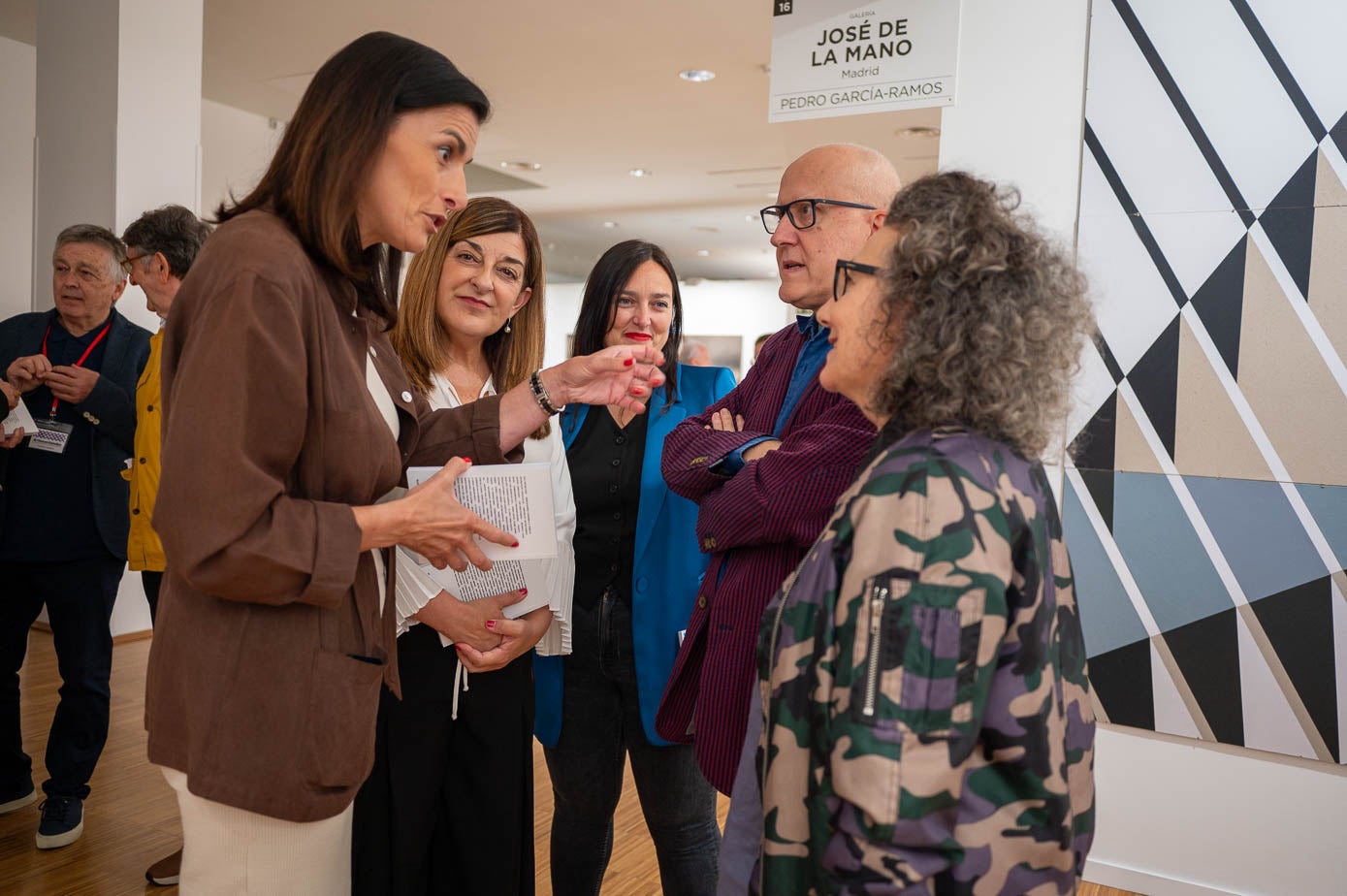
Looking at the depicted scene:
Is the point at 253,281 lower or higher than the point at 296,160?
lower

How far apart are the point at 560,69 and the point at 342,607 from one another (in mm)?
6375

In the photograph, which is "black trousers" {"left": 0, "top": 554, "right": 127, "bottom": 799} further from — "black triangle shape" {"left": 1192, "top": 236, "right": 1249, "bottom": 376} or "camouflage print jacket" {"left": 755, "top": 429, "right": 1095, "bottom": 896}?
"black triangle shape" {"left": 1192, "top": 236, "right": 1249, "bottom": 376}

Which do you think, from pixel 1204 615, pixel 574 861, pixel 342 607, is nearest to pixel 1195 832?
pixel 1204 615

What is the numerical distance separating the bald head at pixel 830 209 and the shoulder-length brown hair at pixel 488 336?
600 mm

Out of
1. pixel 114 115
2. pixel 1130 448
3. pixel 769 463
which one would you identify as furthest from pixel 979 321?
pixel 114 115

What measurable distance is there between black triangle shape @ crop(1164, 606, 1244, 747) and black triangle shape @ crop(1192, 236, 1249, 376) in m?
0.79

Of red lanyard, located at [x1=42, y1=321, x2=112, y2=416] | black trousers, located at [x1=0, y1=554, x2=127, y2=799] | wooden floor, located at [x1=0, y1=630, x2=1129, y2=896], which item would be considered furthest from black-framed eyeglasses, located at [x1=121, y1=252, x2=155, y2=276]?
wooden floor, located at [x1=0, y1=630, x2=1129, y2=896]

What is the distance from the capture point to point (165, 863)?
2.81 m

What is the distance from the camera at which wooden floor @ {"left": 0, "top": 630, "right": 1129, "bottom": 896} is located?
2785 millimetres

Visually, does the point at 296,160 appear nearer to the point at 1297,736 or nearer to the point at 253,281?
the point at 253,281

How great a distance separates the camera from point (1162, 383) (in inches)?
119

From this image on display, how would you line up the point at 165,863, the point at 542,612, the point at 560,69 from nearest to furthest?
the point at 542,612
the point at 165,863
the point at 560,69

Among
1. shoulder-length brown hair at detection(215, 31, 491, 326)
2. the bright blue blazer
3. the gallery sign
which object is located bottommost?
the bright blue blazer

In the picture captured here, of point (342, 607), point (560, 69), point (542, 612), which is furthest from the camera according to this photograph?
point (560, 69)
